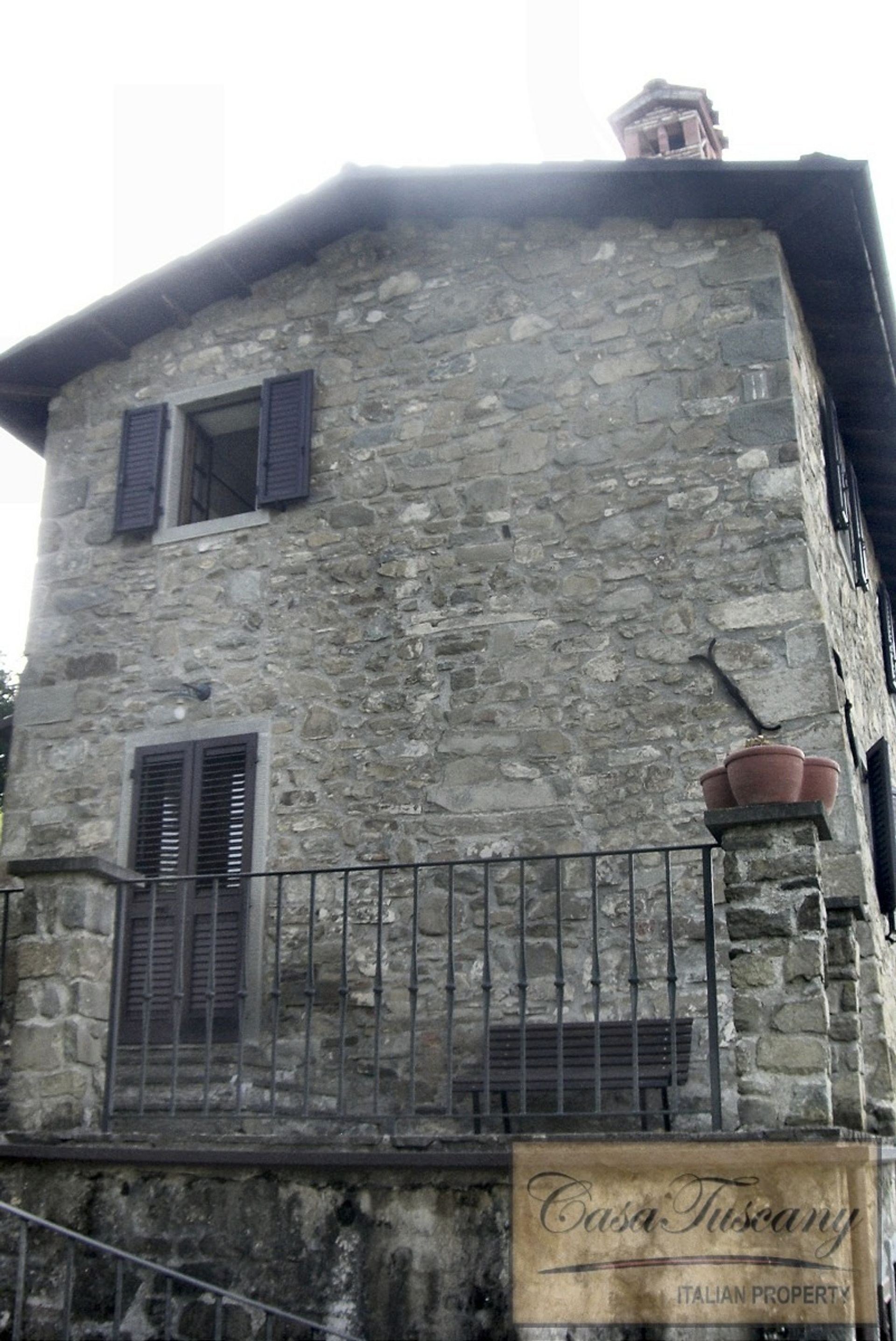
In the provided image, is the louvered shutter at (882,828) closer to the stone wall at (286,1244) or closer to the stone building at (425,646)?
the stone building at (425,646)

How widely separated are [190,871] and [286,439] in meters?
2.70

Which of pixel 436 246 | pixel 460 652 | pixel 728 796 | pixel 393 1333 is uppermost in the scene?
pixel 436 246

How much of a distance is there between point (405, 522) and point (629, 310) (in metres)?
1.77

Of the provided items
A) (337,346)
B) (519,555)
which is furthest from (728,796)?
(337,346)

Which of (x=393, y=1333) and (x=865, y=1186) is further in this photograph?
(x=393, y=1333)

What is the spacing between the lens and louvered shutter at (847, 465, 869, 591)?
9.60m

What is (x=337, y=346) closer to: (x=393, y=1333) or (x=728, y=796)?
(x=728, y=796)

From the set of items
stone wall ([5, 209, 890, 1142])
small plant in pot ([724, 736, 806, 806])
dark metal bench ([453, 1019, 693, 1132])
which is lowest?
dark metal bench ([453, 1019, 693, 1132])

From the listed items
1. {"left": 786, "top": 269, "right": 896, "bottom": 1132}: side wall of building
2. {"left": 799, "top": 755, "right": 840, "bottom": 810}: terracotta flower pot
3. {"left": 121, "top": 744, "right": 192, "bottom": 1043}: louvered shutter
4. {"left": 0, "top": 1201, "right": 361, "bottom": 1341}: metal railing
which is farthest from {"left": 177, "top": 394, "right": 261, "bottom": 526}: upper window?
{"left": 0, "top": 1201, "right": 361, "bottom": 1341}: metal railing

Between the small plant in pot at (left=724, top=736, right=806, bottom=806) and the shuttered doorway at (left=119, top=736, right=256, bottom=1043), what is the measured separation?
3.25 meters

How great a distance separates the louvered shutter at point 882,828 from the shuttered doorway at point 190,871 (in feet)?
12.2

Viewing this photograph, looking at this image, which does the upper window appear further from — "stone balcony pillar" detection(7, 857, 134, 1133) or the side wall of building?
"stone balcony pillar" detection(7, 857, 134, 1133)

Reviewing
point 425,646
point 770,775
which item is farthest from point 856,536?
point 770,775

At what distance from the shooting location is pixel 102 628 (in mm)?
9047
